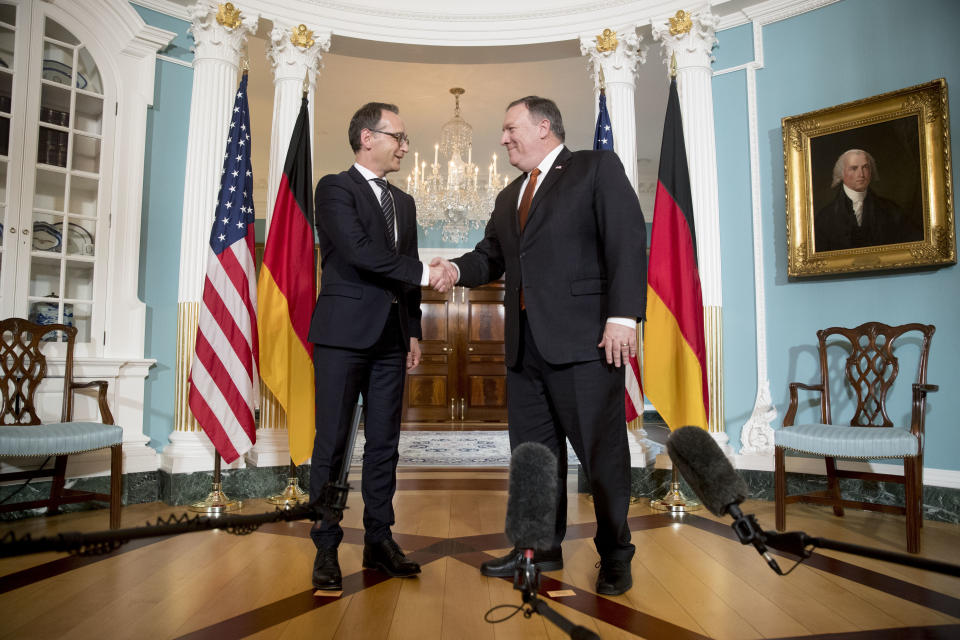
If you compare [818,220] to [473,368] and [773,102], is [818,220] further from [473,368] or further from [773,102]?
[473,368]

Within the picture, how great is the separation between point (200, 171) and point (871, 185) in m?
4.12

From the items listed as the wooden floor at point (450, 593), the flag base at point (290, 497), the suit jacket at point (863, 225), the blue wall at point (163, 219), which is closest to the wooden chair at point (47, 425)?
the wooden floor at point (450, 593)

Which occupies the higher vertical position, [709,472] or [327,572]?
[709,472]

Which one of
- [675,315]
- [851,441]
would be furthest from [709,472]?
[675,315]

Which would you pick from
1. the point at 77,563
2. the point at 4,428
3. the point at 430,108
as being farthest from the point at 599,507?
the point at 430,108

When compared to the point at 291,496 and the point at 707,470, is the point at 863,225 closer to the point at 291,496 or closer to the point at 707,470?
the point at 707,470

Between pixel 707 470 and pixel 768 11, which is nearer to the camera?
pixel 707 470

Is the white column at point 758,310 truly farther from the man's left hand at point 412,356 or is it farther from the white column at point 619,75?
the man's left hand at point 412,356

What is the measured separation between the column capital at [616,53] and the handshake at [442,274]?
8.17 ft

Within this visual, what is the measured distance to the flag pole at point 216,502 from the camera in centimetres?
340

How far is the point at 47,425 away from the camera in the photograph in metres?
2.92

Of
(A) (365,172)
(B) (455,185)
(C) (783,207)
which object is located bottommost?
(A) (365,172)

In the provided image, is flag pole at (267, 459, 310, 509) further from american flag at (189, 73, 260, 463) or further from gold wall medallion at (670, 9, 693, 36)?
gold wall medallion at (670, 9, 693, 36)

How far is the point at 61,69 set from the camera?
12.0 feet
